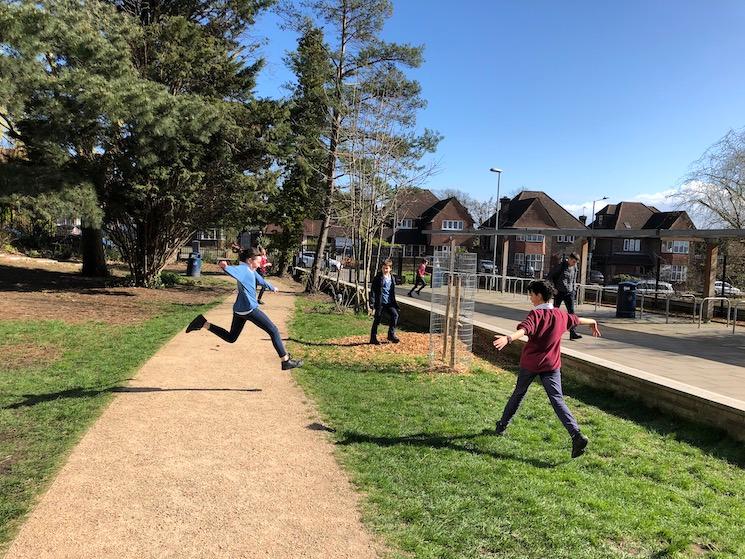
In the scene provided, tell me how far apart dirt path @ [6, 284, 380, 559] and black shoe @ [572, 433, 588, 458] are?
2.03 m

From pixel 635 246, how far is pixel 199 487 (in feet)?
205

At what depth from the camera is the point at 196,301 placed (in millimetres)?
17500

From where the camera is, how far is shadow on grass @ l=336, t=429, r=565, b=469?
16.0 ft

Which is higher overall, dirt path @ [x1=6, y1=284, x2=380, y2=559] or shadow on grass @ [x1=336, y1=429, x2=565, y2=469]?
shadow on grass @ [x1=336, y1=429, x2=565, y2=469]

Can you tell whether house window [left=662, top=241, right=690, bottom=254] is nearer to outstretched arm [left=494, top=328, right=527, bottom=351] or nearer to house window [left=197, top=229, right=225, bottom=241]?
house window [left=197, top=229, right=225, bottom=241]

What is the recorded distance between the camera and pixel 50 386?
6.78 m

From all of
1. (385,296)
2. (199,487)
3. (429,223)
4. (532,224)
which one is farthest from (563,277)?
(429,223)

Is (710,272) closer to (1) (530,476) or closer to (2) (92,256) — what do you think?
(1) (530,476)

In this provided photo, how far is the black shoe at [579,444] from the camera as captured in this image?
4.79 metres

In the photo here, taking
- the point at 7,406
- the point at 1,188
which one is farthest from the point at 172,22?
the point at 7,406

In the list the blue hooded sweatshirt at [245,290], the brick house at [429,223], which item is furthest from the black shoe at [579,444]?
the brick house at [429,223]

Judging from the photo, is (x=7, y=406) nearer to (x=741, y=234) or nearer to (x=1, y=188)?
(x=1, y=188)

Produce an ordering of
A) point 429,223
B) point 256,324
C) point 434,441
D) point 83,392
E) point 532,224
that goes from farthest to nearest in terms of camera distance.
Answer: point 429,223 → point 532,224 → point 256,324 → point 83,392 → point 434,441

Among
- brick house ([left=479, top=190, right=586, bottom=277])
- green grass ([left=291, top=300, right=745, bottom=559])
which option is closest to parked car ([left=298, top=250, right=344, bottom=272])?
brick house ([left=479, top=190, right=586, bottom=277])
